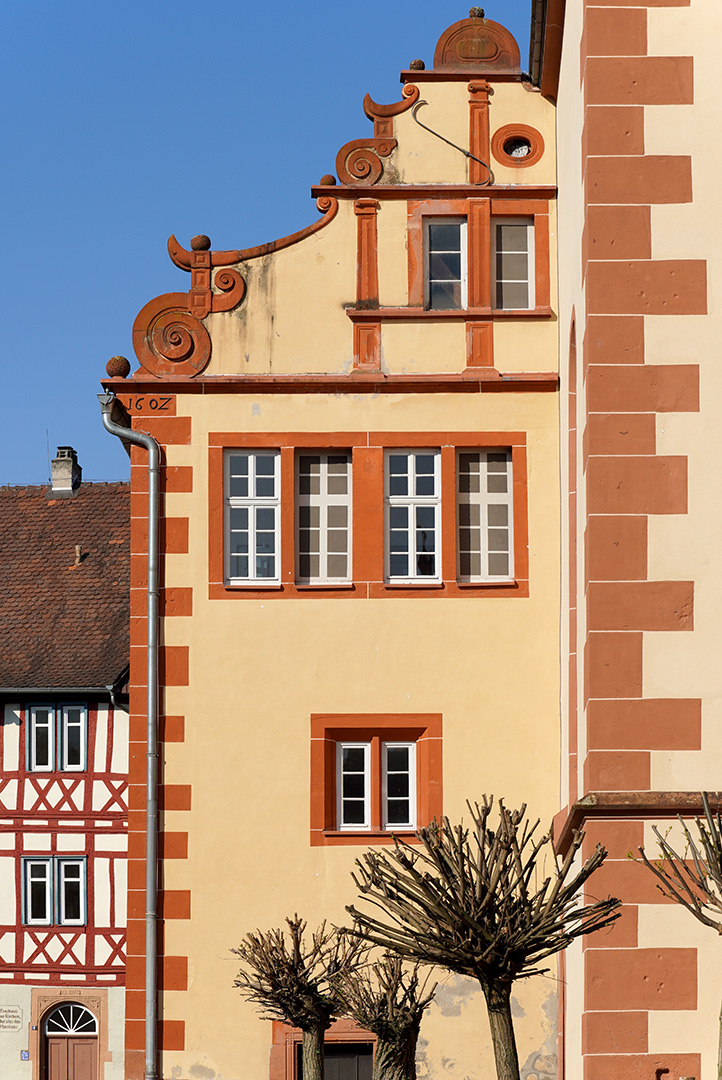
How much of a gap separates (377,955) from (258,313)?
232 inches

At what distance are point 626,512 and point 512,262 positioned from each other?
241 inches

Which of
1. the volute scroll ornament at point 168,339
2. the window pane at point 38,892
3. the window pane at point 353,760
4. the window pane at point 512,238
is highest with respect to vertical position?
the window pane at point 512,238

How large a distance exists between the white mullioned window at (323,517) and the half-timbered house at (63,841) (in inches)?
505

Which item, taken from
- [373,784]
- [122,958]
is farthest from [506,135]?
[122,958]

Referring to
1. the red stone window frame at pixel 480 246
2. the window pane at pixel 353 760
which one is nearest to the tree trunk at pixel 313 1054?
the window pane at pixel 353 760

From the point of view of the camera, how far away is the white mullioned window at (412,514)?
16781 mm

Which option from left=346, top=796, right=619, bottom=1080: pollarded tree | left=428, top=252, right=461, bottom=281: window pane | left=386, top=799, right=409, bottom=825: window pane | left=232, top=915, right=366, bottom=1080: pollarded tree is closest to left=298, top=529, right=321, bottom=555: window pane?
left=386, top=799, right=409, bottom=825: window pane

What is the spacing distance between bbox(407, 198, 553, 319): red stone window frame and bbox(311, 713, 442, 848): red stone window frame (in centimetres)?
376

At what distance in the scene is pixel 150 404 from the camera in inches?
669

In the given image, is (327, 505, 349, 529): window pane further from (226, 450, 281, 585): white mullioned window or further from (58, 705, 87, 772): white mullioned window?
(58, 705, 87, 772): white mullioned window

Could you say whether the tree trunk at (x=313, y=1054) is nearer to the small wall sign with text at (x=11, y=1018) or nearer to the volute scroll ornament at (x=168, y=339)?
the volute scroll ornament at (x=168, y=339)

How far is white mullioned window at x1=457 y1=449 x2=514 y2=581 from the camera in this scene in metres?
16.8

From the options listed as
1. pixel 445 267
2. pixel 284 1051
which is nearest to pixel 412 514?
pixel 445 267

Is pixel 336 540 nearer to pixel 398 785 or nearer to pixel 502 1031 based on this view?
pixel 398 785
